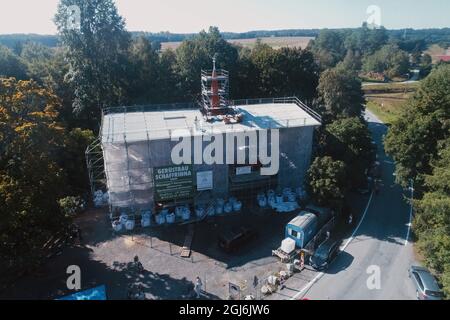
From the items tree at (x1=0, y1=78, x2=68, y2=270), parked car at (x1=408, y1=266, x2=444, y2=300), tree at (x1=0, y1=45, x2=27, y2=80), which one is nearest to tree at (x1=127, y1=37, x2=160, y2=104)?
tree at (x1=0, y1=78, x2=68, y2=270)

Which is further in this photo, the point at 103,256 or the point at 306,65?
the point at 306,65

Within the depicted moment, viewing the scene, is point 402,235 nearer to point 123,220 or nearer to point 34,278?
point 123,220

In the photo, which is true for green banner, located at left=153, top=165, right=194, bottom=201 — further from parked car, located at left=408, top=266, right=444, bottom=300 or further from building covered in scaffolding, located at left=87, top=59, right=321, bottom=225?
parked car, located at left=408, top=266, right=444, bottom=300

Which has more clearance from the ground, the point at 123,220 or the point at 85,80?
the point at 85,80

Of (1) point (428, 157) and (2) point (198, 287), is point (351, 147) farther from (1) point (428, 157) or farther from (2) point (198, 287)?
(2) point (198, 287)

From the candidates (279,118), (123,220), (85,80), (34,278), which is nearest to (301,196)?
(279,118)
